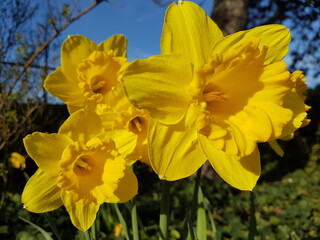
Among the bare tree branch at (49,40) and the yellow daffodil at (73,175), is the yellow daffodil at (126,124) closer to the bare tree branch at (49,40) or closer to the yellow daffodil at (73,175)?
the yellow daffodil at (73,175)

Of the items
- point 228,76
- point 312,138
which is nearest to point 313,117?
point 312,138

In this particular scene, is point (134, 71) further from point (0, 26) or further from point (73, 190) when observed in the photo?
point (0, 26)

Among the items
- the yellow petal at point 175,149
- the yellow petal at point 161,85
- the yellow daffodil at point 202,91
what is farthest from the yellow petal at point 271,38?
the yellow petal at point 175,149

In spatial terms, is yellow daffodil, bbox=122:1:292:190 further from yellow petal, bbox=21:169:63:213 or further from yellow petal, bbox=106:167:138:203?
yellow petal, bbox=21:169:63:213

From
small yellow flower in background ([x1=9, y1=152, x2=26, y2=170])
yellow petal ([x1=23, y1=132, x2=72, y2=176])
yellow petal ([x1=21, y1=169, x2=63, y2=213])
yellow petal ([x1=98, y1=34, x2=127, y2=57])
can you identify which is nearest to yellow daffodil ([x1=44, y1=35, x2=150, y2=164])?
yellow petal ([x1=98, y1=34, x2=127, y2=57])

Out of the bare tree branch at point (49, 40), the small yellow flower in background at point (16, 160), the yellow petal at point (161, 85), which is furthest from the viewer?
the bare tree branch at point (49, 40)

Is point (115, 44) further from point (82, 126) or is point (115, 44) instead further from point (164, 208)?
point (164, 208)
